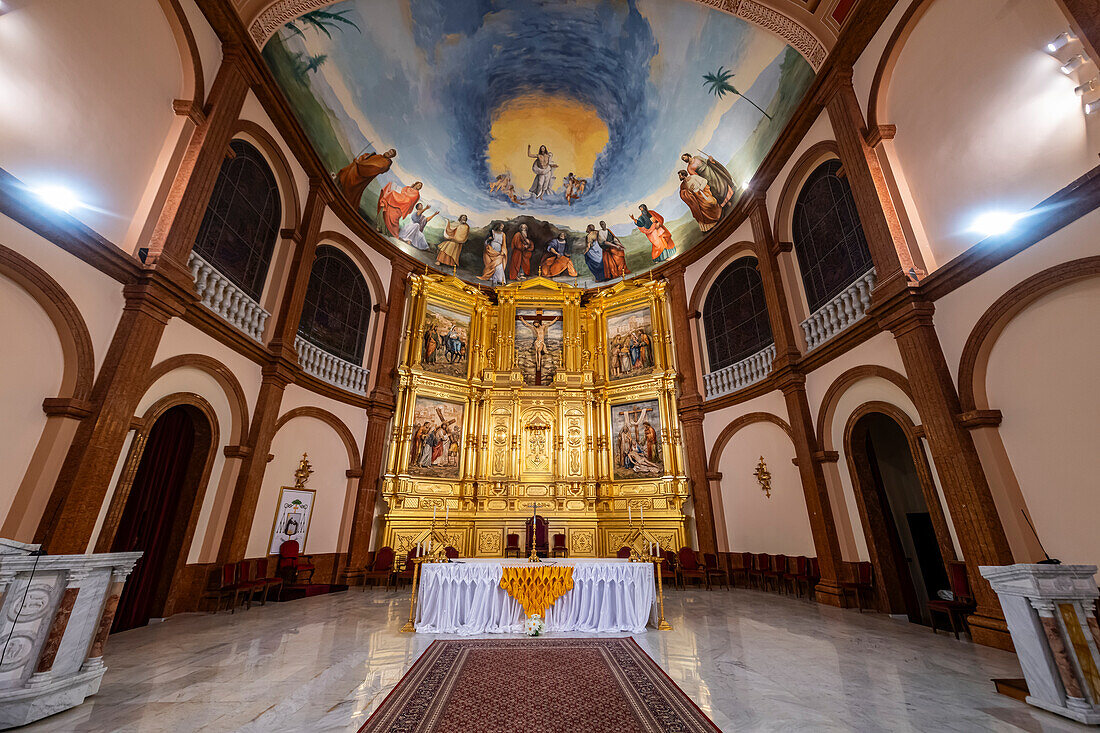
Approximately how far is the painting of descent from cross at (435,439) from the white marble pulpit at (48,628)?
29.4ft

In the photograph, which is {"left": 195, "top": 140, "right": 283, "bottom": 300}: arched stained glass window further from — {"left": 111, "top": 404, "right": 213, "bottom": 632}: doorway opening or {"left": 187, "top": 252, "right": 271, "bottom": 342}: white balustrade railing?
{"left": 111, "top": 404, "right": 213, "bottom": 632}: doorway opening

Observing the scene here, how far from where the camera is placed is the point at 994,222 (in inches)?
251

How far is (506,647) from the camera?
609 cm

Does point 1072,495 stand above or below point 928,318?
below

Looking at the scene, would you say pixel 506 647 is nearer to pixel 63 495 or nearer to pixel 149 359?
pixel 63 495

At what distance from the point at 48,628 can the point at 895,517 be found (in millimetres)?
12289

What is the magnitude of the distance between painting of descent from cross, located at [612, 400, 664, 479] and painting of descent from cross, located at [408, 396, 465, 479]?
506 centimetres

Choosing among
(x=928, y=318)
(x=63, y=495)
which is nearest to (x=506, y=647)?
(x=63, y=495)

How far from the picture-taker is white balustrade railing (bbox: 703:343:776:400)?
11516mm

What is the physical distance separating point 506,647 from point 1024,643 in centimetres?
541

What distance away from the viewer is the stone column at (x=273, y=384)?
879 centimetres

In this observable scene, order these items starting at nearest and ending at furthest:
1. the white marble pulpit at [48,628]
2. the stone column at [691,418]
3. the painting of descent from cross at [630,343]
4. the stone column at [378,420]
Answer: the white marble pulpit at [48,628] → the stone column at [378,420] → the stone column at [691,418] → the painting of descent from cross at [630,343]

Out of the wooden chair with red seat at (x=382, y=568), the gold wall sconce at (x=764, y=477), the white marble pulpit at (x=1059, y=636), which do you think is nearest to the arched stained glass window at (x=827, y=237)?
the gold wall sconce at (x=764, y=477)

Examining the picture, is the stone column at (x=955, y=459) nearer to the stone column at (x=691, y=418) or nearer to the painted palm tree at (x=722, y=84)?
the stone column at (x=691, y=418)
